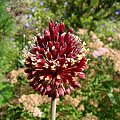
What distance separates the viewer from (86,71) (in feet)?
13.1

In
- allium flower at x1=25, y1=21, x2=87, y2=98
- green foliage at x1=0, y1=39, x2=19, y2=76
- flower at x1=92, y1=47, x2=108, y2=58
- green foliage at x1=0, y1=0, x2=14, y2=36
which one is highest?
green foliage at x1=0, y1=0, x2=14, y2=36

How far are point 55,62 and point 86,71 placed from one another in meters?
2.00

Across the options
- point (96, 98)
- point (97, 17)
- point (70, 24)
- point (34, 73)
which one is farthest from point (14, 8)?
point (34, 73)

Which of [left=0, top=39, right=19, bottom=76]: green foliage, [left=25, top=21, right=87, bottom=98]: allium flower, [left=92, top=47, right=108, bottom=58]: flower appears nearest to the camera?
[left=25, top=21, right=87, bottom=98]: allium flower

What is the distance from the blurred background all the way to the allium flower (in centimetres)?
22

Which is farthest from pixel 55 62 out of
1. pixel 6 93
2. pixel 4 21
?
pixel 4 21

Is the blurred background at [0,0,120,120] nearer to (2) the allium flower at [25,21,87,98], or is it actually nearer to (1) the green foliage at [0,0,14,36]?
(1) the green foliage at [0,0,14,36]

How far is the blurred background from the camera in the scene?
3.35 m

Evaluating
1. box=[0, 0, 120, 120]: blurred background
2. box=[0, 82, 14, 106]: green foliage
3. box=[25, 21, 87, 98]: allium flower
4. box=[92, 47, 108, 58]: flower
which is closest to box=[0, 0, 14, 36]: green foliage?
box=[0, 0, 120, 120]: blurred background

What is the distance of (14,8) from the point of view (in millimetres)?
6117

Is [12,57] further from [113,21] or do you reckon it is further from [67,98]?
[113,21]

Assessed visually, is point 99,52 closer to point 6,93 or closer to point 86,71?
point 86,71

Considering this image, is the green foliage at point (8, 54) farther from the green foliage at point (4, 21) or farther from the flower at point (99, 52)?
the flower at point (99, 52)

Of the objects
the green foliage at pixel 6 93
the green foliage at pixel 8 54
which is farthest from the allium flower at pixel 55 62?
the green foliage at pixel 8 54
